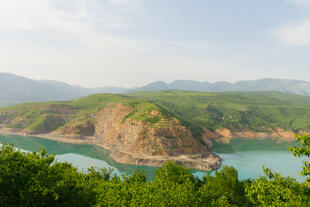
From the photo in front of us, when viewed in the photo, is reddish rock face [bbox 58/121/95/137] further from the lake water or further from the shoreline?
the shoreline

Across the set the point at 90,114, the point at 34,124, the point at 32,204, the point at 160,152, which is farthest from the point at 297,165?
the point at 34,124

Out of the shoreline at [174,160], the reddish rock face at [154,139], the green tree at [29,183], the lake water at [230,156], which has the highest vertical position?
the green tree at [29,183]

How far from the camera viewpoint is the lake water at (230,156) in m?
104

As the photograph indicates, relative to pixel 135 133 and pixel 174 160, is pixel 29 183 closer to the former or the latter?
pixel 174 160

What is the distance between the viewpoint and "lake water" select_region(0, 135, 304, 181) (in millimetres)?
104125

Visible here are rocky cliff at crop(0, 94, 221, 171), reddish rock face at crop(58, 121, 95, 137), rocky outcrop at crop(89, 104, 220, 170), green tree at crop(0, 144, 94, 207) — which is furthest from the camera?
reddish rock face at crop(58, 121, 95, 137)

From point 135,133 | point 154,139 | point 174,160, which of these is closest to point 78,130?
point 135,133

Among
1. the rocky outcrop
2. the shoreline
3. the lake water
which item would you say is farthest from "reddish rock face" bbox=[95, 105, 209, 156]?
the lake water

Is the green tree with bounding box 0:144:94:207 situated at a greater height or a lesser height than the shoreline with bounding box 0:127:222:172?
greater

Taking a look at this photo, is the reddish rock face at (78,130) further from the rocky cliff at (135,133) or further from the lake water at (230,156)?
the lake water at (230,156)

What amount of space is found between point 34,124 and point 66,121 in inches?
1079

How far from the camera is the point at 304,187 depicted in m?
16.7

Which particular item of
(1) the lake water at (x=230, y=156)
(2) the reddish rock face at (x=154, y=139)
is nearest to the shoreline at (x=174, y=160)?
(1) the lake water at (x=230, y=156)

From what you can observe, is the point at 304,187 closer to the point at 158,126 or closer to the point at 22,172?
the point at 22,172
